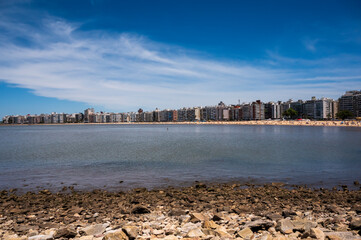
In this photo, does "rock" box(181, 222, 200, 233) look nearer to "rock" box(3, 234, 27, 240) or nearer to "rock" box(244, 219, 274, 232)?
"rock" box(244, 219, 274, 232)

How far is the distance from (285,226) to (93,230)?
5214mm

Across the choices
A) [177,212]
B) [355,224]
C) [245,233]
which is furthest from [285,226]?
[177,212]

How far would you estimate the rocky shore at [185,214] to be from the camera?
7.04 metres

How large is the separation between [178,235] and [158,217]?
5.74ft

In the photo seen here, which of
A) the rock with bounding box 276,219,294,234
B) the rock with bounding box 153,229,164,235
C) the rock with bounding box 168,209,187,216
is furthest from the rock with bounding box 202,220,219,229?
the rock with bounding box 276,219,294,234

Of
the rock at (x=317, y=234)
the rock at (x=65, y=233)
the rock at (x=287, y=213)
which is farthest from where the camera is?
the rock at (x=287, y=213)

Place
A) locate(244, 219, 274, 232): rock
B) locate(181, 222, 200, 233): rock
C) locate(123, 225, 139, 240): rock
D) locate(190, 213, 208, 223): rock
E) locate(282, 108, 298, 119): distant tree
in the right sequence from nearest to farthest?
locate(123, 225, 139, 240): rock < locate(244, 219, 274, 232): rock < locate(181, 222, 200, 233): rock < locate(190, 213, 208, 223): rock < locate(282, 108, 298, 119): distant tree

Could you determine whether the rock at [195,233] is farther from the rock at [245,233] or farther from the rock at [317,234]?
the rock at [317,234]

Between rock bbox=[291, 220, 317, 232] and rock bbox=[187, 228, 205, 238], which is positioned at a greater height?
rock bbox=[187, 228, 205, 238]

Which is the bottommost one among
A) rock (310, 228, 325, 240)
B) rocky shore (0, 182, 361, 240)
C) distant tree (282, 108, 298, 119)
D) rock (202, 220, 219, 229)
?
rocky shore (0, 182, 361, 240)

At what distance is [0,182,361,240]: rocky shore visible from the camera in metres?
7.04

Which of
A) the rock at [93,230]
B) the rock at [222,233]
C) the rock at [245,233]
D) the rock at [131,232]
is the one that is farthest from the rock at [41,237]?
the rock at [245,233]

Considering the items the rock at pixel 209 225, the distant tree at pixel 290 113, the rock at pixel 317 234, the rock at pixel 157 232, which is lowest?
the rock at pixel 157 232

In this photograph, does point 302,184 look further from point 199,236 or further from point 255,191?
point 199,236
